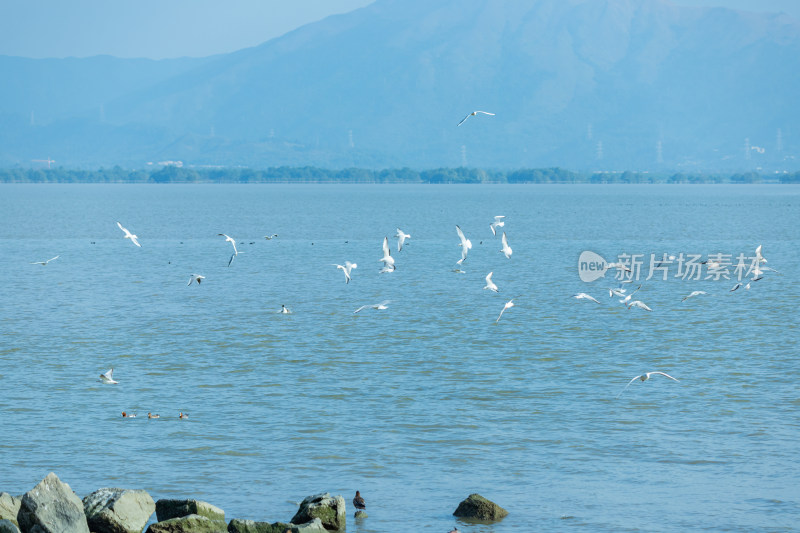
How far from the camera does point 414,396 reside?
33.9 metres

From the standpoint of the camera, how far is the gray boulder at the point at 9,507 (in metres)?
20.7

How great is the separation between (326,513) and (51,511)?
5.17m

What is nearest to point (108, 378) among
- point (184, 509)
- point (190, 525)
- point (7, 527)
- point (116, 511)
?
point (116, 511)

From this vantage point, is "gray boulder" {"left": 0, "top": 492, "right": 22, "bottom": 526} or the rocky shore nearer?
the rocky shore

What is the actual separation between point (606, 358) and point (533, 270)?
40.8m

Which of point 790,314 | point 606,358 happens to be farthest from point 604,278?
point 606,358

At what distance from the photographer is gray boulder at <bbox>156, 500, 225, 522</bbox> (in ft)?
68.2

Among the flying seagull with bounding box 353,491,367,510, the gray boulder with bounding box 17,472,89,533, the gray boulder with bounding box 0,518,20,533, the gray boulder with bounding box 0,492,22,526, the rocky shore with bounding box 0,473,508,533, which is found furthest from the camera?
the flying seagull with bounding box 353,491,367,510

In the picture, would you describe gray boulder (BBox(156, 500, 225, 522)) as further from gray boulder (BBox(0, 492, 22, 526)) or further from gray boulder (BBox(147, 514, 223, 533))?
gray boulder (BBox(0, 492, 22, 526))

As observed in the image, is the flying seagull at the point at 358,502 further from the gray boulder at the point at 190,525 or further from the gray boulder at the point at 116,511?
the gray boulder at the point at 116,511

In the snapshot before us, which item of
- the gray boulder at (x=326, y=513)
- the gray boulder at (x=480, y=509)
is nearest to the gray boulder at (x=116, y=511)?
the gray boulder at (x=326, y=513)

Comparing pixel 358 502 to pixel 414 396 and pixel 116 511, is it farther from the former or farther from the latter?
pixel 414 396

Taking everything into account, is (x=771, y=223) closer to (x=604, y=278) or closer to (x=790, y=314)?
(x=604, y=278)

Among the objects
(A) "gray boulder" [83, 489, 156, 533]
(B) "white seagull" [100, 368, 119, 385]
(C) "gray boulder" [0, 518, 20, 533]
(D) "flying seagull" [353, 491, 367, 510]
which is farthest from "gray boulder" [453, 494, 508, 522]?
(B) "white seagull" [100, 368, 119, 385]
